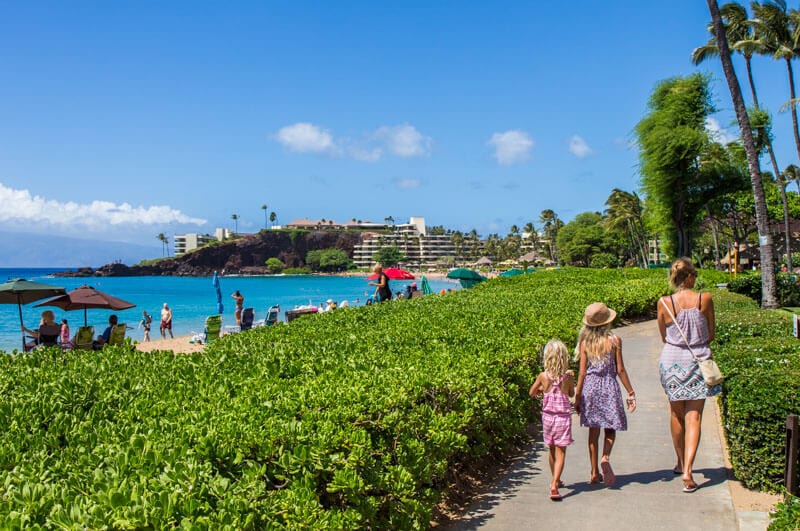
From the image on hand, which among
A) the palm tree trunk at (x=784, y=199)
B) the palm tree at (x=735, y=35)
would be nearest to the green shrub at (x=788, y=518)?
the palm tree at (x=735, y=35)

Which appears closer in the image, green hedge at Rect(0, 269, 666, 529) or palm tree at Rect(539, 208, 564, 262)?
green hedge at Rect(0, 269, 666, 529)

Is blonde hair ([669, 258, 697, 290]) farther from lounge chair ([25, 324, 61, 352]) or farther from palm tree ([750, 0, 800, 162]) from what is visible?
palm tree ([750, 0, 800, 162])

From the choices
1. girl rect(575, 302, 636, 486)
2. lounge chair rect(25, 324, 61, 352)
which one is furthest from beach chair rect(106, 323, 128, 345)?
girl rect(575, 302, 636, 486)

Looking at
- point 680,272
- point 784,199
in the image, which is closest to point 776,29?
point 784,199

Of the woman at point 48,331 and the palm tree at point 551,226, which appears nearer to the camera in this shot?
the woman at point 48,331

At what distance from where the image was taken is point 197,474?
9.28 feet

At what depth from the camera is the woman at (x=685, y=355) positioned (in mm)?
5271

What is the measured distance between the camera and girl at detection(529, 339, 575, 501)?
516 cm

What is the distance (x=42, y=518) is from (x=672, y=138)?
3175 cm

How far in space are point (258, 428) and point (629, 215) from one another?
3236 inches

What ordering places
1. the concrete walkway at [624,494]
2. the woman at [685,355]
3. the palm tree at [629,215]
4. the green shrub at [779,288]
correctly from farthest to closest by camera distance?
the palm tree at [629,215] < the green shrub at [779,288] < the woman at [685,355] < the concrete walkway at [624,494]

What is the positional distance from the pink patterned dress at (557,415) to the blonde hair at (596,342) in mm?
375

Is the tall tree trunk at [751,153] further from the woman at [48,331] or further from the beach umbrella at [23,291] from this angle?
the beach umbrella at [23,291]

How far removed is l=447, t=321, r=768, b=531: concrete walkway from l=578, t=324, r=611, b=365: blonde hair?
1.08 meters
